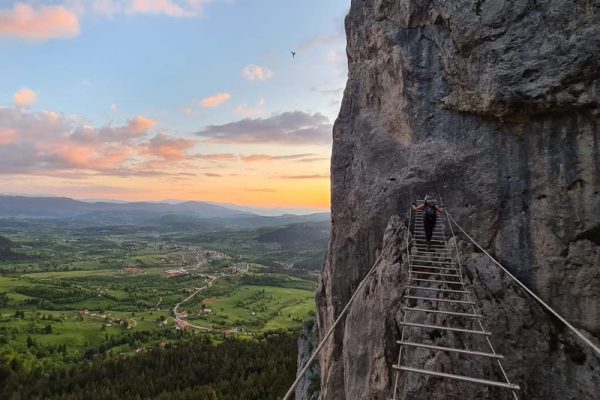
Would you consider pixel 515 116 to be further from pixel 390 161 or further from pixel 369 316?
pixel 369 316

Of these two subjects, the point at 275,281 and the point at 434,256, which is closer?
the point at 434,256

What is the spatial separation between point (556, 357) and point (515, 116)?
28.5 ft

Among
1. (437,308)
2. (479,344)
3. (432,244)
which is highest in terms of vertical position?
(432,244)

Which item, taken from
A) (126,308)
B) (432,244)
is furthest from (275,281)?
(432,244)

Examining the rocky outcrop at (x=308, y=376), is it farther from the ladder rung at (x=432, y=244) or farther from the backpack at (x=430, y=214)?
the backpack at (x=430, y=214)

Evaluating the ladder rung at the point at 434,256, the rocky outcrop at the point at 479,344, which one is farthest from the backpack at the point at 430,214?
the rocky outcrop at the point at 479,344

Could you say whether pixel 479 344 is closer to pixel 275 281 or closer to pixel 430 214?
pixel 430 214

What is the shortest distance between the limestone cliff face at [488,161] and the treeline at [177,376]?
1613 inches

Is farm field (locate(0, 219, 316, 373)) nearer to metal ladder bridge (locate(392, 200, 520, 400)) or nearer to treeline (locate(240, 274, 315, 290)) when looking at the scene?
treeline (locate(240, 274, 315, 290))

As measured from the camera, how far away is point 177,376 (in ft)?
223

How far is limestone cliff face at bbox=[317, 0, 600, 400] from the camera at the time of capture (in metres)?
13.0

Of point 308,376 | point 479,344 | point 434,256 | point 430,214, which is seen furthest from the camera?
point 308,376

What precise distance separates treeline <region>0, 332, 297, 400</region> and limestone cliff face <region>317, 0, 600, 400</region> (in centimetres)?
4097

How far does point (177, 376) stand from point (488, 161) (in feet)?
223
